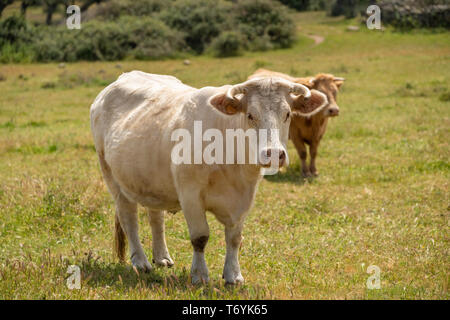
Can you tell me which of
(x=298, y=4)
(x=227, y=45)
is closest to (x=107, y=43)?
(x=227, y=45)

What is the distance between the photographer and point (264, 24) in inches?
1533

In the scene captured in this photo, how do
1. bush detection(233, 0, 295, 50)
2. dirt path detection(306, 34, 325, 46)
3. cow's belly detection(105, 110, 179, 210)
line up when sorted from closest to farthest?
cow's belly detection(105, 110, 179, 210) → dirt path detection(306, 34, 325, 46) → bush detection(233, 0, 295, 50)

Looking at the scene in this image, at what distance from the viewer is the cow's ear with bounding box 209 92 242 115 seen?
458cm

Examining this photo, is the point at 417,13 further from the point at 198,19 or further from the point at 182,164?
the point at 182,164

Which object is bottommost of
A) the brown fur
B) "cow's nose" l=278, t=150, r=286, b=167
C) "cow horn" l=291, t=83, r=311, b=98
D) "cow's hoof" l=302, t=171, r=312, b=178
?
"cow's hoof" l=302, t=171, r=312, b=178

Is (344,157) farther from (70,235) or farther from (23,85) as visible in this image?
(23,85)

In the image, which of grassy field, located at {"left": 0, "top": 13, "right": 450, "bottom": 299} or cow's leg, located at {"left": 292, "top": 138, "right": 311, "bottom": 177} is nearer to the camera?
grassy field, located at {"left": 0, "top": 13, "right": 450, "bottom": 299}

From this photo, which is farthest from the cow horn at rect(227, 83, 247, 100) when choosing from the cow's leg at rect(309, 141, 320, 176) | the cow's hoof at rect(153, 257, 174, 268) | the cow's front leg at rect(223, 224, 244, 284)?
the cow's leg at rect(309, 141, 320, 176)

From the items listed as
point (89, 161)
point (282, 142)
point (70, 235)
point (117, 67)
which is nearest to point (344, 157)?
point (89, 161)

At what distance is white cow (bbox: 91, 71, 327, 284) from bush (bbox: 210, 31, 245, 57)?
2856 cm

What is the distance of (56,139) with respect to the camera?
12789 mm

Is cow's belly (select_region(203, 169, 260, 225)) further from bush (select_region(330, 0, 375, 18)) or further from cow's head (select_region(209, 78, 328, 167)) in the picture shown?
bush (select_region(330, 0, 375, 18))

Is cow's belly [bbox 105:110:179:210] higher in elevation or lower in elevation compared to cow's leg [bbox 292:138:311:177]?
higher
